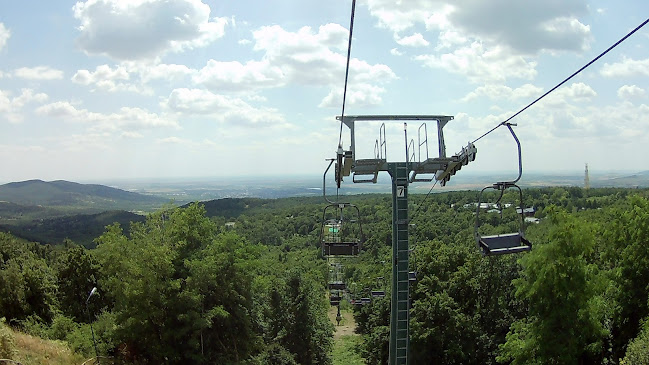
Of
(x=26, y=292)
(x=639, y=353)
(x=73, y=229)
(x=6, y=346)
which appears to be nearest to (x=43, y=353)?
(x=6, y=346)

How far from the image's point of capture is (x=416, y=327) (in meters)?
25.9

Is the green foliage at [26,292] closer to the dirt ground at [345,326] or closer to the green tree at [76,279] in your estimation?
the green tree at [76,279]

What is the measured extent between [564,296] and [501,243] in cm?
1235

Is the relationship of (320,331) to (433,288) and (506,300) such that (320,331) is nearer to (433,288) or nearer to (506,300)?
(433,288)

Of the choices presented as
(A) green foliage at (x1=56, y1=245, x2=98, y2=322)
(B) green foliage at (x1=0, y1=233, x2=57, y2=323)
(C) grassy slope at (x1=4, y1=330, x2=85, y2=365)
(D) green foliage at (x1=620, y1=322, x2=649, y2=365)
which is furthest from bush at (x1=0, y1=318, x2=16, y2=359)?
(D) green foliage at (x1=620, y1=322, x2=649, y2=365)

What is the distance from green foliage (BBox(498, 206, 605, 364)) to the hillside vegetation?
0.17ft

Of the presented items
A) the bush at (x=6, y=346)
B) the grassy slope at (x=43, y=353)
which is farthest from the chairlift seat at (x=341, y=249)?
the grassy slope at (x=43, y=353)

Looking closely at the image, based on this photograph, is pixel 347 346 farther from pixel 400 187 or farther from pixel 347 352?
pixel 400 187

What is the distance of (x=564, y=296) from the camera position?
64.0ft

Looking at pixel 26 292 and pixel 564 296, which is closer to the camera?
pixel 564 296

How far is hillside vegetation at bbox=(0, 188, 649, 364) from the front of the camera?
Answer: 19.7 meters

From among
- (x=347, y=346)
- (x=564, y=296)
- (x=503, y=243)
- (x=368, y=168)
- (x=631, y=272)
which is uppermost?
(x=368, y=168)

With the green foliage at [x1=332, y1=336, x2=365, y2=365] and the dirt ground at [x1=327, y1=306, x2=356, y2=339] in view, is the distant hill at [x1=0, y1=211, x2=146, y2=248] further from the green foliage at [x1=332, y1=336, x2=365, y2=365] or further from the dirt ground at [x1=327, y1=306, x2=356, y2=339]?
the green foliage at [x1=332, y1=336, x2=365, y2=365]

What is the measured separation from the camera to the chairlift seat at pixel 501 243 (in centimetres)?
932
